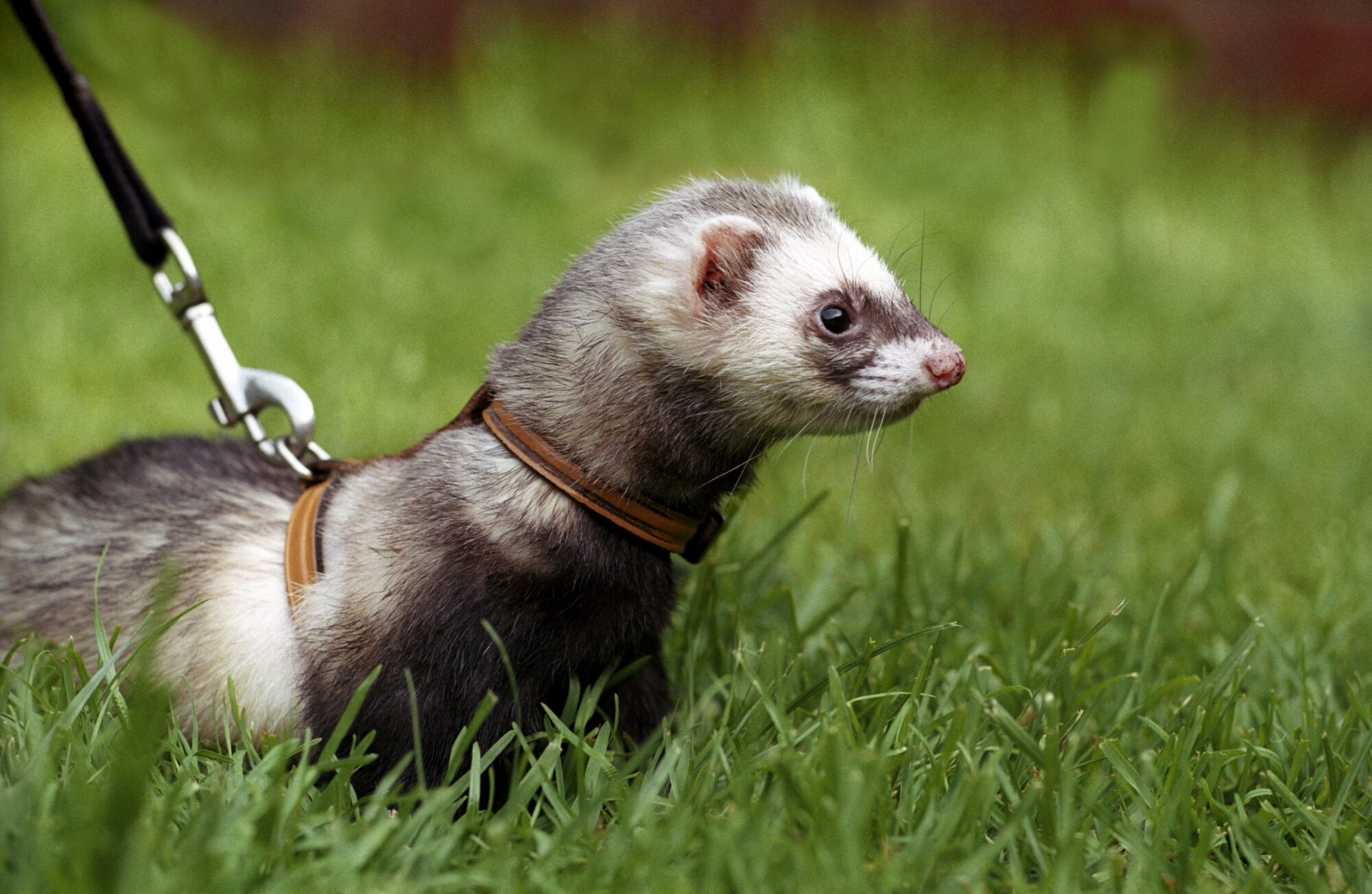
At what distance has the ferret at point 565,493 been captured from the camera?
2080 millimetres

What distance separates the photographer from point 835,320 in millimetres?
2221

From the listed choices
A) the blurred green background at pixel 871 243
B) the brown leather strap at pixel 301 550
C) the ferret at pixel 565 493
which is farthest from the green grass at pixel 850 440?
the brown leather strap at pixel 301 550

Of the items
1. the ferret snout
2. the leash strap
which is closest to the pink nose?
the ferret snout

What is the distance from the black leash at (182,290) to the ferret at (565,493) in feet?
0.79

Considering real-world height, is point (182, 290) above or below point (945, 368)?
above

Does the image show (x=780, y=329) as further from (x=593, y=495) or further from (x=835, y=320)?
(x=593, y=495)

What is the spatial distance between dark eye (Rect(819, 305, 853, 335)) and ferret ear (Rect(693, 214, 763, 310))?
0.54 feet

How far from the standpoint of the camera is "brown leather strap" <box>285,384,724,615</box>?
2102mm

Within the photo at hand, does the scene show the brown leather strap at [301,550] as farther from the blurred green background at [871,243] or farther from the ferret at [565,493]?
the blurred green background at [871,243]

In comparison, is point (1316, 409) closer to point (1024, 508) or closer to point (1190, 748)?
point (1024, 508)

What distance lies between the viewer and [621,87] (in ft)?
29.2

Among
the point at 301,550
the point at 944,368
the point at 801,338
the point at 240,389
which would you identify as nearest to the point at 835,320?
the point at 801,338

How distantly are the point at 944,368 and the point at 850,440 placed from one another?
2670mm

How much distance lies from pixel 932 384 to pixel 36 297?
516cm
